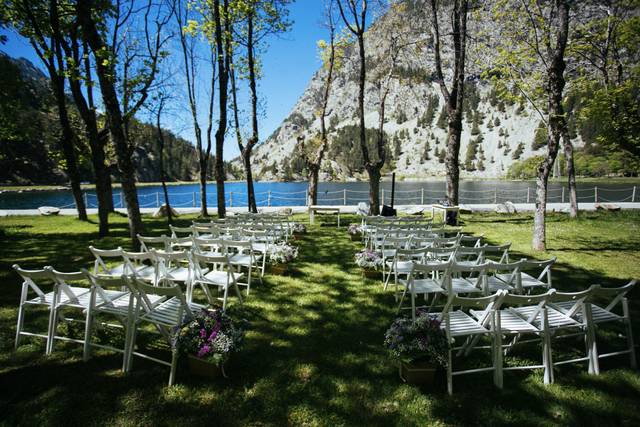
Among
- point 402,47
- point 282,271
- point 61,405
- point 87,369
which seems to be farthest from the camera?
point 402,47

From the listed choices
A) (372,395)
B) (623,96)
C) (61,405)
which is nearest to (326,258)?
(372,395)

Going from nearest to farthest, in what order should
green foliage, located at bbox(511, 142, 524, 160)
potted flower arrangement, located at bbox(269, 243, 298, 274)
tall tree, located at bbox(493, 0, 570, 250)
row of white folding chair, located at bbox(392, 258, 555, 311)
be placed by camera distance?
row of white folding chair, located at bbox(392, 258, 555, 311), potted flower arrangement, located at bbox(269, 243, 298, 274), tall tree, located at bbox(493, 0, 570, 250), green foliage, located at bbox(511, 142, 524, 160)

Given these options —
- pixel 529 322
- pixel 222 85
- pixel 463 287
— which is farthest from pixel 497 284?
pixel 222 85

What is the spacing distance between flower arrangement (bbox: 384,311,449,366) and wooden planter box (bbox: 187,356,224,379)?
168 centimetres

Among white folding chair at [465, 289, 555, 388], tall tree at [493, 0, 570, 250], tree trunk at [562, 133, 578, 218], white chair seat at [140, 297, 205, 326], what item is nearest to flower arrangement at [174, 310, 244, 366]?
white chair seat at [140, 297, 205, 326]

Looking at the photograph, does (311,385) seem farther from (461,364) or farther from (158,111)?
(158,111)

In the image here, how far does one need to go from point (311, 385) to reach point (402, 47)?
669 inches

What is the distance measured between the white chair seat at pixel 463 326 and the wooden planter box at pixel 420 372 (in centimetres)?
39

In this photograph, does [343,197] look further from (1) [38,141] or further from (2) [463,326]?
(1) [38,141]

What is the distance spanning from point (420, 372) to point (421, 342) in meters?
A: 0.31

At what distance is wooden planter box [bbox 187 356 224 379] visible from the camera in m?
3.09

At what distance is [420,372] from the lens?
9.97 feet

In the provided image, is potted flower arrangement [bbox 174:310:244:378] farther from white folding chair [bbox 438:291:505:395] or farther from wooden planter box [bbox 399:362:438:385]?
white folding chair [bbox 438:291:505:395]

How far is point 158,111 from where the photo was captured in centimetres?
1686
